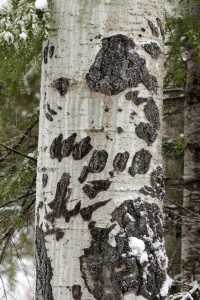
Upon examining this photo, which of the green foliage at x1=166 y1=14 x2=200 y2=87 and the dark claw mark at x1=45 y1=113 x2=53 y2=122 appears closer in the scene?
the dark claw mark at x1=45 y1=113 x2=53 y2=122

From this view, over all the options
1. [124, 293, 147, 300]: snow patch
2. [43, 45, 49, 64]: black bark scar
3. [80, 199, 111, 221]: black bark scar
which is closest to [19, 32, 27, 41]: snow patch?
[43, 45, 49, 64]: black bark scar

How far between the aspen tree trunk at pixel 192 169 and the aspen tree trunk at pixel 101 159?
2161 mm

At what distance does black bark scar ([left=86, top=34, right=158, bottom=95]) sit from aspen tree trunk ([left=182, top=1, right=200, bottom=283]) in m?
2.20

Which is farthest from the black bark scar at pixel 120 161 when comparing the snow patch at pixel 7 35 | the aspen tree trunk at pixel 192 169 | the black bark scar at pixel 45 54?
the aspen tree trunk at pixel 192 169

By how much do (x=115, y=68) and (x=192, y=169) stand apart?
2.60 metres

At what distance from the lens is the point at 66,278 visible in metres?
1.95

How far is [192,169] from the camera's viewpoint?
4508 mm

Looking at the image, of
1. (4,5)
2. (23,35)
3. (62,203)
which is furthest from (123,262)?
(4,5)

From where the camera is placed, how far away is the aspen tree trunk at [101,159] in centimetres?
194

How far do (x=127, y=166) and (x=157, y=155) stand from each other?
172mm

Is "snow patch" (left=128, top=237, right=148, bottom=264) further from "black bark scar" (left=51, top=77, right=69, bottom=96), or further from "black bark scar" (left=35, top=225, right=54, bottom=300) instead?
"black bark scar" (left=51, top=77, right=69, bottom=96)

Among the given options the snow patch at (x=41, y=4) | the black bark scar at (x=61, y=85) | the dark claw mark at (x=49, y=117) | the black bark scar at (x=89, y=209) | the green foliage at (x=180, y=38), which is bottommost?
the black bark scar at (x=89, y=209)

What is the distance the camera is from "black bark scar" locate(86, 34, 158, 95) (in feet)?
6.62

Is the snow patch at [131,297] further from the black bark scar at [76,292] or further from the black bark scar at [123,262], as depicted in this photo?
the black bark scar at [76,292]
